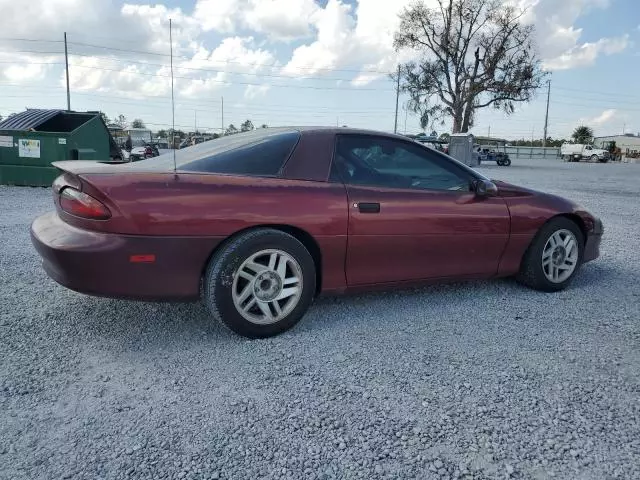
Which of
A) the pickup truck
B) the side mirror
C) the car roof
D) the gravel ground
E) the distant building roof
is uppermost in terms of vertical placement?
the pickup truck

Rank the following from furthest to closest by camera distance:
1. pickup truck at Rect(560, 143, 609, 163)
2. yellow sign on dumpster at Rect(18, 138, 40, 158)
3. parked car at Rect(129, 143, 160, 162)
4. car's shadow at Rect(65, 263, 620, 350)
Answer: pickup truck at Rect(560, 143, 609, 163)
parked car at Rect(129, 143, 160, 162)
yellow sign on dumpster at Rect(18, 138, 40, 158)
car's shadow at Rect(65, 263, 620, 350)

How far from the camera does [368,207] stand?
11.1 feet

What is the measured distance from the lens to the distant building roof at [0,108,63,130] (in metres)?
11.8

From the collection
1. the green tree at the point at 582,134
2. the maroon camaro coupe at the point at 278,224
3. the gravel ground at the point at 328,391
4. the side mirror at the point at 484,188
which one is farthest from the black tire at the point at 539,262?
the green tree at the point at 582,134

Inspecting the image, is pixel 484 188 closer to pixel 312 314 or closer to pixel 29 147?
pixel 312 314

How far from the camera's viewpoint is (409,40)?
43750 mm

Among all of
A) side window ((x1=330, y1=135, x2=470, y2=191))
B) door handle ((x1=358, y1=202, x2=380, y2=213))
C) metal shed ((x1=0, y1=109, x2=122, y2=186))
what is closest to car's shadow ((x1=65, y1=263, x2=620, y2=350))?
door handle ((x1=358, y1=202, x2=380, y2=213))

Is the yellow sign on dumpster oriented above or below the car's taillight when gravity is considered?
above

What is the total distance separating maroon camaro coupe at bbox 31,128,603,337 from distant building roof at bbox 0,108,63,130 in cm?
997

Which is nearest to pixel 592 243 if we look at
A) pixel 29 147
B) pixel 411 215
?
pixel 411 215

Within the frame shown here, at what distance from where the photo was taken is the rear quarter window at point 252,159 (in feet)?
10.4

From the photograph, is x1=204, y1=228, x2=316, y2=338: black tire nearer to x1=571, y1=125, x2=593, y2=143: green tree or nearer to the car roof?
the car roof

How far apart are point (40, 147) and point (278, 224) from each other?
1011 centimetres

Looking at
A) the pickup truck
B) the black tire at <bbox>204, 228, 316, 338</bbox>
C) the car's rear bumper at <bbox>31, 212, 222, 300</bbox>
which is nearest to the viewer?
the car's rear bumper at <bbox>31, 212, 222, 300</bbox>
